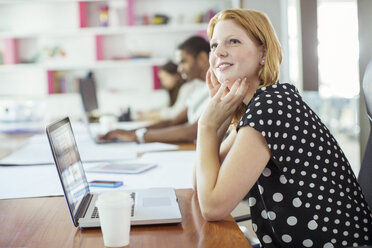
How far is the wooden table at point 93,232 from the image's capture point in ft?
3.39

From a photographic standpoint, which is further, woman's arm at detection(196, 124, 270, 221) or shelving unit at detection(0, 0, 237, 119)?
shelving unit at detection(0, 0, 237, 119)

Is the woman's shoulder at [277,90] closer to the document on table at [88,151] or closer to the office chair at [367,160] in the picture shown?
the office chair at [367,160]

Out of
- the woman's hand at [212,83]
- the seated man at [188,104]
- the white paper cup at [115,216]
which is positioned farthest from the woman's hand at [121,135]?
the white paper cup at [115,216]

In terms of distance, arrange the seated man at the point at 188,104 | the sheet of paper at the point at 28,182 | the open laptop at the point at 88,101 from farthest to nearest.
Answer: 1. the open laptop at the point at 88,101
2. the seated man at the point at 188,104
3. the sheet of paper at the point at 28,182

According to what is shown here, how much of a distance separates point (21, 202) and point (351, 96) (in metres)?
6.69

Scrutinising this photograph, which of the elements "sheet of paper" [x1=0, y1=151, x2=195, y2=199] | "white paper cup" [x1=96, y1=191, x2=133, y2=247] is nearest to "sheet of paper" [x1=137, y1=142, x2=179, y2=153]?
"sheet of paper" [x1=0, y1=151, x2=195, y2=199]

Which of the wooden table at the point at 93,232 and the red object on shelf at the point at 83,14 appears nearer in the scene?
the wooden table at the point at 93,232

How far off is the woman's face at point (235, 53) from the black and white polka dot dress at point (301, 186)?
16cm

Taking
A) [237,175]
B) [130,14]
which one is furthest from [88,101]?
[130,14]

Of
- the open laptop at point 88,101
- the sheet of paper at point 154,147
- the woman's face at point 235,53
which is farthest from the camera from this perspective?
the open laptop at point 88,101

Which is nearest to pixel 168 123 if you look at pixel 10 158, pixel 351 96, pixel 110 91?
pixel 10 158

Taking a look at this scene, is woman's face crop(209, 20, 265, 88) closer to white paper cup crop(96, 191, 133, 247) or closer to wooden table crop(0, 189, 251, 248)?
wooden table crop(0, 189, 251, 248)

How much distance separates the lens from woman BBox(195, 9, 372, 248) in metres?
1.17

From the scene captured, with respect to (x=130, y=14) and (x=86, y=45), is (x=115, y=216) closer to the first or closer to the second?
(x=130, y=14)
